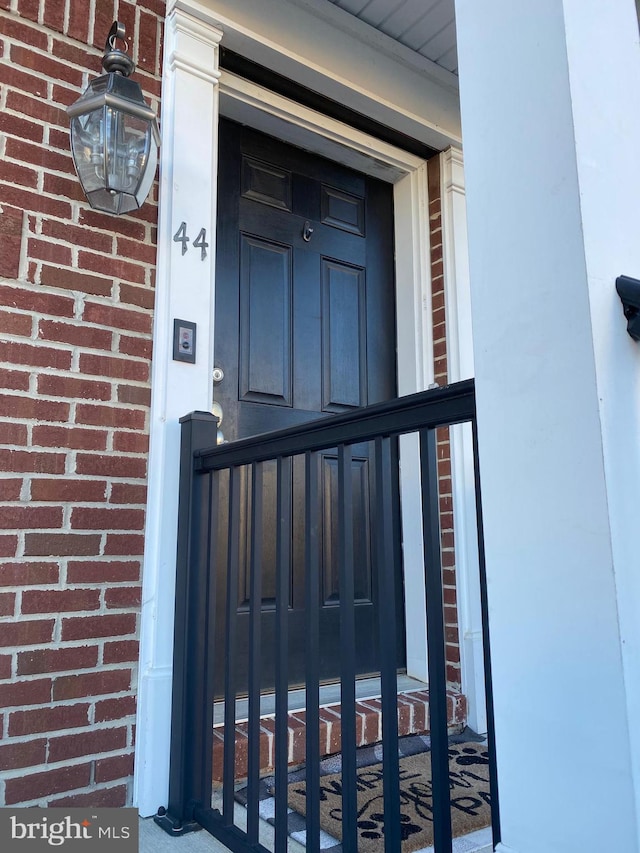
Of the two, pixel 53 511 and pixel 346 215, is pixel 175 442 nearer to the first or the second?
pixel 53 511

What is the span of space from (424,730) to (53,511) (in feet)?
4.52

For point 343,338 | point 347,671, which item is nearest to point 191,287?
point 343,338

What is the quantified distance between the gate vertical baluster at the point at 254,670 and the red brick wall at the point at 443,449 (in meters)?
1.10

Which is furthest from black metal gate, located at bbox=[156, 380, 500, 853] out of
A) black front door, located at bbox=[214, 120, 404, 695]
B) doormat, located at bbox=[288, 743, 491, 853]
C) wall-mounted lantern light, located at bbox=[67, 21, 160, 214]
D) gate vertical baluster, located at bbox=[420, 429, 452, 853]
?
wall-mounted lantern light, located at bbox=[67, 21, 160, 214]

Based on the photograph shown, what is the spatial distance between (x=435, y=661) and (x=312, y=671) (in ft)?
1.12

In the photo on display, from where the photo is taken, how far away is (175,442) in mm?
1839

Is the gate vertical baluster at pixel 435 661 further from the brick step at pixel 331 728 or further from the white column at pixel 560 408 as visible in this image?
the brick step at pixel 331 728

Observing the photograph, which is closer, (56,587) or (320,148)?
(56,587)

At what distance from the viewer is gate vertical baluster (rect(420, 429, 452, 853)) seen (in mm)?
1007

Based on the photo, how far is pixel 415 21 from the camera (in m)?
2.30

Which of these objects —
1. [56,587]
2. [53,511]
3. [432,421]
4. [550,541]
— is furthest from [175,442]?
[550,541]

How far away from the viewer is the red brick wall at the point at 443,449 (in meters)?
2.37

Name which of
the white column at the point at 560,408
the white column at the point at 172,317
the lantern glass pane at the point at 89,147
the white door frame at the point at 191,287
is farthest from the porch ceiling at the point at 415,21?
the white column at the point at 560,408

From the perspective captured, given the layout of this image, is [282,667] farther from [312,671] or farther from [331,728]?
Result: [331,728]
